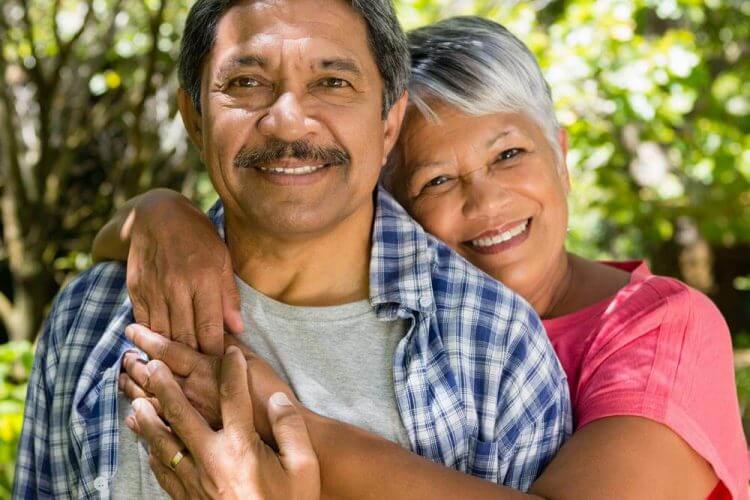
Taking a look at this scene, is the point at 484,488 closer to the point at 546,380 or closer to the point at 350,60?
the point at 546,380

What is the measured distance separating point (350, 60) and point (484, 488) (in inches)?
37.1

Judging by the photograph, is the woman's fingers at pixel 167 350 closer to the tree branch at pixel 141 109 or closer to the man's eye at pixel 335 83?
the man's eye at pixel 335 83

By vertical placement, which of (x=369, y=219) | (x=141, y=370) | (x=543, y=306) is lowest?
(x=543, y=306)

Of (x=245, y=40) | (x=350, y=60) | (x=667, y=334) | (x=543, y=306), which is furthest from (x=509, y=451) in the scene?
(x=245, y=40)

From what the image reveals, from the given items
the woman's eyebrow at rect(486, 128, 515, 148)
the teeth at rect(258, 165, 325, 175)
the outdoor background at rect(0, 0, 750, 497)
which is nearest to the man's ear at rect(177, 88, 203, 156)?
the teeth at rect(258, 165, 325, 175)

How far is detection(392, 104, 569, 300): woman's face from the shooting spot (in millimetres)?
2598

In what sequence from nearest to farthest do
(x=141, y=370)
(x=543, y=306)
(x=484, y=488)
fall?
(x=484, y=488) → (x=141, y=370) → (x=543, y=306)

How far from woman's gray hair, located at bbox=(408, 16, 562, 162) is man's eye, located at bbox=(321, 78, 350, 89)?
469 mm

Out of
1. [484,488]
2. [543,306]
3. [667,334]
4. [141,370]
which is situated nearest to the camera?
[484,488]

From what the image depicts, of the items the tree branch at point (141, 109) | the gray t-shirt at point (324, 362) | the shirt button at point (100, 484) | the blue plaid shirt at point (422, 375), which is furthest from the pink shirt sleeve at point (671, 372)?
the tree branch at point (141, 109)

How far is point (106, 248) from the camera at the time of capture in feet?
8.03

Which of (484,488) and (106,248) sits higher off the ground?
(106,248)

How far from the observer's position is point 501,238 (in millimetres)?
2693

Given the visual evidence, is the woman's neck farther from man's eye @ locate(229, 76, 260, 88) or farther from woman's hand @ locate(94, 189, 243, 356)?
man's eye @ locate(229, 76, 260, 88)
